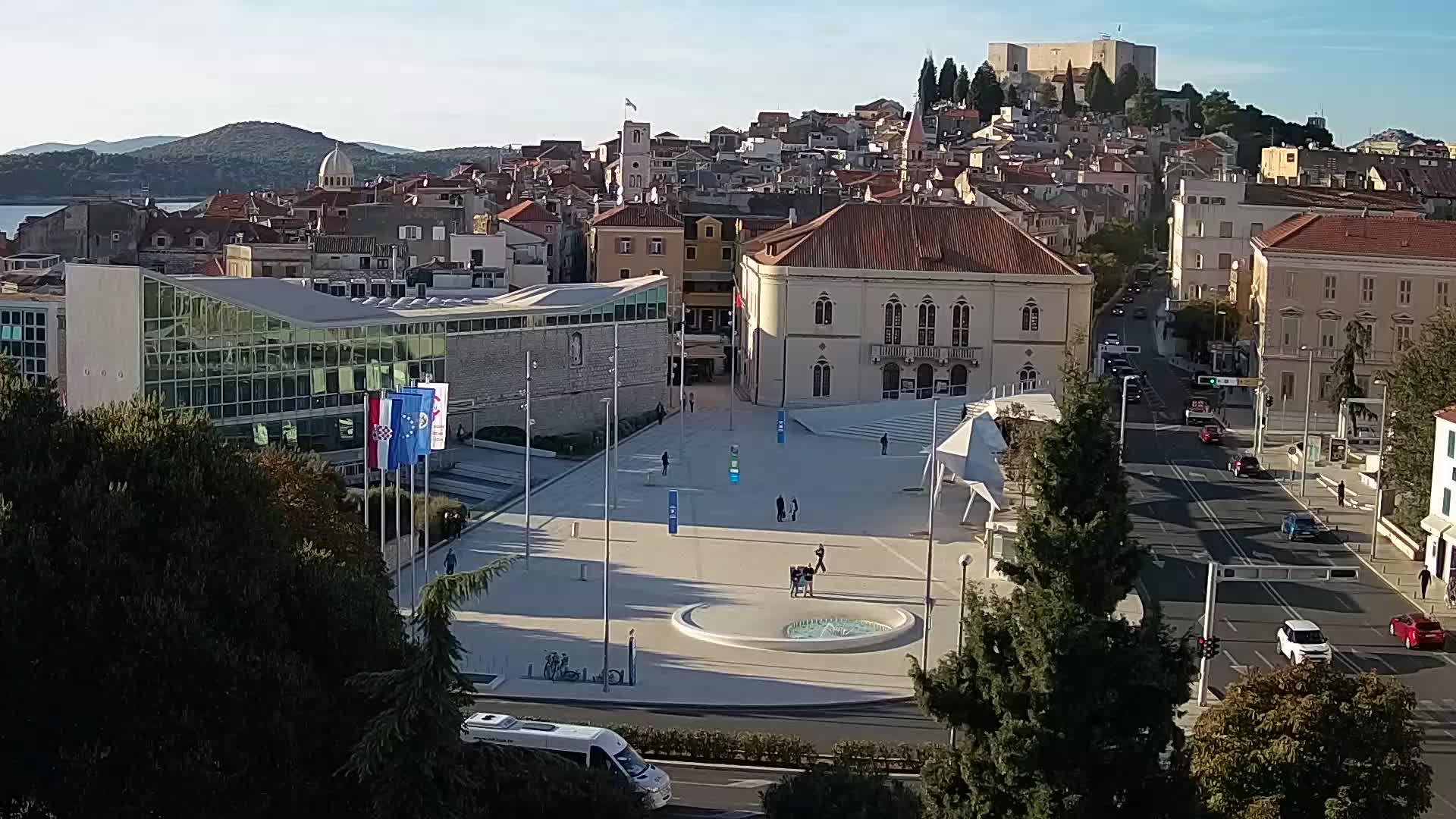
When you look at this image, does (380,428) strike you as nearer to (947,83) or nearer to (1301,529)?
(1301,529)

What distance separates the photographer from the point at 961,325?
55344 millimetres

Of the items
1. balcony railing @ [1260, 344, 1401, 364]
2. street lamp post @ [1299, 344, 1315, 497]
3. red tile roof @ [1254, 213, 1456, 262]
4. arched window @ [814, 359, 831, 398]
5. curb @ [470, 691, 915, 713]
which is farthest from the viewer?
arched window @ [814, 359, 831, 398]

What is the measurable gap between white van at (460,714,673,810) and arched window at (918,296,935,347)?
36.1 m

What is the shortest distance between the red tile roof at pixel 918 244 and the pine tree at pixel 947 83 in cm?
10314

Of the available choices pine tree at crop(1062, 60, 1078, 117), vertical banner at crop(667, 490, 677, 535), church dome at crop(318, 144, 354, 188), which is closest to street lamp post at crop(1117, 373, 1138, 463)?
vertical banner at crop(667, 490, 677, 535)

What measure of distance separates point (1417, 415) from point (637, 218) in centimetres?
3758

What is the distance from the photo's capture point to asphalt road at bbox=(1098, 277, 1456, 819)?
26031mm

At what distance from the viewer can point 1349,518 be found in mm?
39188

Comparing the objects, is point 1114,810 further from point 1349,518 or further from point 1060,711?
point 1349,518

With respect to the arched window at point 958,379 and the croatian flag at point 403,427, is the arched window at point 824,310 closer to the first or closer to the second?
the arched window at point 958,379

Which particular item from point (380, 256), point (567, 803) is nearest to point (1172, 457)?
point (380, 256)

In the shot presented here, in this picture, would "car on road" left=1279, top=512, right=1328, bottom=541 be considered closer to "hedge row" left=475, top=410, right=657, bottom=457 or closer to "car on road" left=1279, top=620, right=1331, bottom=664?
"car on road" left=1279, top=620, right=1331, bottom=664

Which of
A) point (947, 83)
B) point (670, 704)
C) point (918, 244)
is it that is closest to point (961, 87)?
point (947, 83)

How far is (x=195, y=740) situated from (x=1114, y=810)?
768cm
